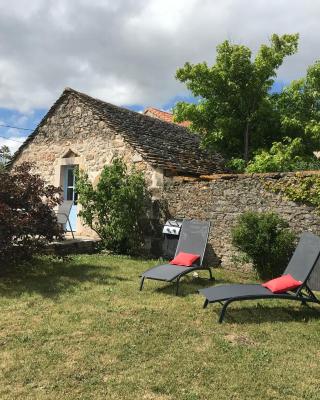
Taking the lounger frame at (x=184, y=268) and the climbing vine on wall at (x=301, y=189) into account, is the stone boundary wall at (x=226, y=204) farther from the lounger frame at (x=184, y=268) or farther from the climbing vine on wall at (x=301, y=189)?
the lounger frame at (x=184, y=268)

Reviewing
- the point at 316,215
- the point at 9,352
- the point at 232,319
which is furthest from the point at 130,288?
the point at 316,215

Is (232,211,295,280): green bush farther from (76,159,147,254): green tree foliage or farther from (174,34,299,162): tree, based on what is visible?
(174,34,299,162): tree

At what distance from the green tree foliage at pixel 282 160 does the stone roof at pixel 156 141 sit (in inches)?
59.8

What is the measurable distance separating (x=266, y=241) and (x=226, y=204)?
1689 millimetres

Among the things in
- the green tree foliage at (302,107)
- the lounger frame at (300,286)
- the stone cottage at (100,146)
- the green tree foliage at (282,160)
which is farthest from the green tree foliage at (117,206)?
the green tree foliage at (302,107)

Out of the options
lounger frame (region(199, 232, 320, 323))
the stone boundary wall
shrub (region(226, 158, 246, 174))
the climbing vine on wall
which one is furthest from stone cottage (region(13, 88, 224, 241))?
lounger frame (region(199, 232, 320, 323))

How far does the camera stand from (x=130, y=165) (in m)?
11.1

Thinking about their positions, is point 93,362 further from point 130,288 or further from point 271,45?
point 271,45

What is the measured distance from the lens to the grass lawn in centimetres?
350

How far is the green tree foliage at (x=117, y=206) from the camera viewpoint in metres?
10.0

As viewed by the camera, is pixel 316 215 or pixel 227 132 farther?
pixel 227 132

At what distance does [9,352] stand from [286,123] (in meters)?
11.3

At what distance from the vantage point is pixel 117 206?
1002 cm

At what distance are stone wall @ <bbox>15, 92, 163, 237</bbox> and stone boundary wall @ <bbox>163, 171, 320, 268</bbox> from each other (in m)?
0.73
